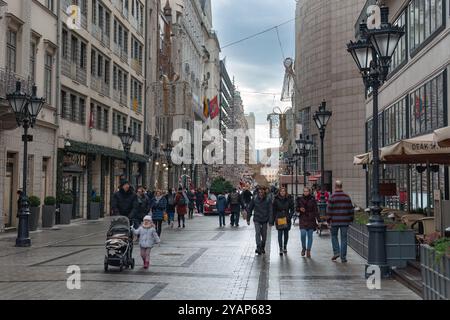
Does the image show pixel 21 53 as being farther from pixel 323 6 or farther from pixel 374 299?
pixel 323 6

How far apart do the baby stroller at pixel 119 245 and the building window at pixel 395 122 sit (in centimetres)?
1794

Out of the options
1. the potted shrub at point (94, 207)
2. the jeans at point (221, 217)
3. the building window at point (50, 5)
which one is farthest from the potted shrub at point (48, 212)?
the building window at point (50, 5)

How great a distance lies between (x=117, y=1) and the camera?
140ft

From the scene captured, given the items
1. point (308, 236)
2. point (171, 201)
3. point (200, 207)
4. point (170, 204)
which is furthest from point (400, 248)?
point (200, 207)

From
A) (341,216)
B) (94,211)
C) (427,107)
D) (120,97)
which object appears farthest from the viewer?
(120,97)

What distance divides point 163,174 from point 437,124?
1613 inches

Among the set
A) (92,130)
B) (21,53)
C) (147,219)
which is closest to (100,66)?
(92,130)

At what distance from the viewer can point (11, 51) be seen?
25.2 meters

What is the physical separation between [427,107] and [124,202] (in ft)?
45.3

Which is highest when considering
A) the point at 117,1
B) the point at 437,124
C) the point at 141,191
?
the point at 117,1

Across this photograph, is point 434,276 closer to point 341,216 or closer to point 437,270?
point 437,270

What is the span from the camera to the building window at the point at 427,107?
21688mm

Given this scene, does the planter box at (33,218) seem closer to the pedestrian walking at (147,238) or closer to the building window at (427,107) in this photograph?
the pedestrian walking at (147,238)

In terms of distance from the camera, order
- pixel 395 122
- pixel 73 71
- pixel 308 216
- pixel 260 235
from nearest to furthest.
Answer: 1. pixel 308 216
2. pixel 260 235
3. pixel 395 122
4. pixel 73 71
